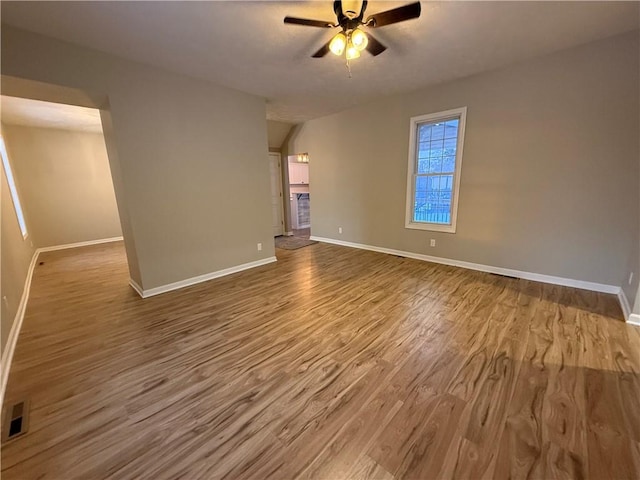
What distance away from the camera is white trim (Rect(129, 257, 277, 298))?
3275 mm

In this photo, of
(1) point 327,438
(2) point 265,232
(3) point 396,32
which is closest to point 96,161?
(2) point 265,232

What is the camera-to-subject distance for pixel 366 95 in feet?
13.9

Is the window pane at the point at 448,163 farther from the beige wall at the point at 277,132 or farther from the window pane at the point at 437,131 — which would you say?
the beige wall at the point at 277,132

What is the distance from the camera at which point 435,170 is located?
420 cm

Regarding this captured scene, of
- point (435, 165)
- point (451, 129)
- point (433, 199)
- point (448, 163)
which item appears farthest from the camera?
point (433, 199)

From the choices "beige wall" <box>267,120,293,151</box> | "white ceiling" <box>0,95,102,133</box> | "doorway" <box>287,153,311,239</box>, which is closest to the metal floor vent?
"white ceiling" <box>0,95,102,133</box>

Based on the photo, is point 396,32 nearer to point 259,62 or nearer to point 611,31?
point 259,62

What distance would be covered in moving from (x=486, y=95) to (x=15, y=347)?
19.3 feet

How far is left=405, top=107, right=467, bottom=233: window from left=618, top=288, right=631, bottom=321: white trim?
1.89m

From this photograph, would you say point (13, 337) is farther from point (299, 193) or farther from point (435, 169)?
point (299, 193)

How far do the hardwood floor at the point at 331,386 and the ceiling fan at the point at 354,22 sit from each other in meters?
2.55

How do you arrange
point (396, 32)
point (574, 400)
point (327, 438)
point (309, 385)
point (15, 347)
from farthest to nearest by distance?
point (396, 32), point (15, 347), point (309, 385), point (574, 400), point (327, 438)

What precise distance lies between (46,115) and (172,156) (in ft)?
11.5

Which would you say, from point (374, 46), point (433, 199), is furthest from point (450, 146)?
point (374, 46)
